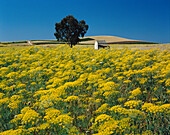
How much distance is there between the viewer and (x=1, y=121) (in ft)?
17.7

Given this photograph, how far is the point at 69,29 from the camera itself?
41.8 meters

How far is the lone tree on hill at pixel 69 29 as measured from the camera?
4159 cm

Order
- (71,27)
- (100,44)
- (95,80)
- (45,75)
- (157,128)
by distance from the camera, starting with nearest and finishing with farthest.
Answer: (157,128) < (95,80) < (45,75) < (100,44) < (71,27)

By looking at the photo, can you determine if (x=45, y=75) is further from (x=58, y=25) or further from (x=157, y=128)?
(x=58, y=25)

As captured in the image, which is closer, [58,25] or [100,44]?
[100,44]

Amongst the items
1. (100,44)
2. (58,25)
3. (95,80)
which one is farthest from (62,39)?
(95,80)

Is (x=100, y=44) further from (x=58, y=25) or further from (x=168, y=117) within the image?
(x=168, y=117)

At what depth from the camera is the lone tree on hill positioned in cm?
4159

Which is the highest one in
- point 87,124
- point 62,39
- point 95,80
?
point 62,39

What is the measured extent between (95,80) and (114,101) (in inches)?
61.4

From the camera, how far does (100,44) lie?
92.1 ft

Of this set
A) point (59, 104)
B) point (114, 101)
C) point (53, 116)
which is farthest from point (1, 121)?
point (114, 101)

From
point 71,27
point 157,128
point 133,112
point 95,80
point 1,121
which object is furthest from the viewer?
point 71,27

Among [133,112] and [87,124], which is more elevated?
[133,112]
